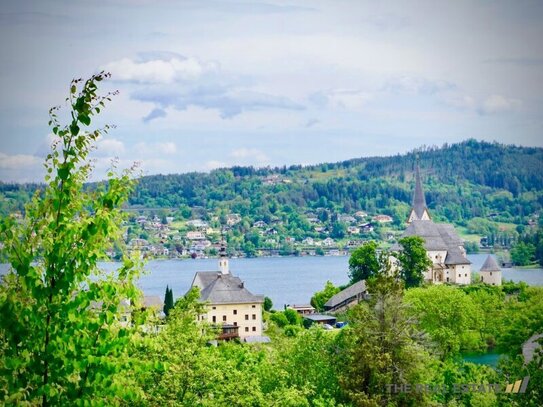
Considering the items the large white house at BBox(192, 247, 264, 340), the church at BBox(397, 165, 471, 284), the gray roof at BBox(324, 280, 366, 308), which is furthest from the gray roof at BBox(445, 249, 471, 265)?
the large white house at BBox(192, 247, 264, 340)

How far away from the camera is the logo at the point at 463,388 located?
55.3ft

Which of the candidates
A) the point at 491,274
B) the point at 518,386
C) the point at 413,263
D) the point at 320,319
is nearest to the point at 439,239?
the point at 491,274

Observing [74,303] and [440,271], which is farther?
[440,271]

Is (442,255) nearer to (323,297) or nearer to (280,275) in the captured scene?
(323,297)

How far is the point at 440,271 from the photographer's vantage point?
217 feet

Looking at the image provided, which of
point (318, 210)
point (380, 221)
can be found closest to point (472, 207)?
point (380, 221)

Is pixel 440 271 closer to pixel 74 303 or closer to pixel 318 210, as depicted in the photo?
pixel 74 303

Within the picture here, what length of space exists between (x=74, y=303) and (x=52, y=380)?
1.65ft

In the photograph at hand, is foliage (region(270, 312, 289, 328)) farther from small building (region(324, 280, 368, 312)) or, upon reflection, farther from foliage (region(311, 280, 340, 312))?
foliage (region(311, 280, 340, 312))

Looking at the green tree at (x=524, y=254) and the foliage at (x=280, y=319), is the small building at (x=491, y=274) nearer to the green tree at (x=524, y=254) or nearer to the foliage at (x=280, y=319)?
the foliage at (x=280, y=319)

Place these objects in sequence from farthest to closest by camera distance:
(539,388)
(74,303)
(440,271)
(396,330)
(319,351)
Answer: (440,271) < (319,351) < (396,330) < (539,388) < (74,303)

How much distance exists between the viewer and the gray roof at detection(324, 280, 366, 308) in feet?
170

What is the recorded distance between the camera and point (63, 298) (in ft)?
19.7

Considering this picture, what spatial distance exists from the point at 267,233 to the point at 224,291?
133016 mm
